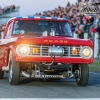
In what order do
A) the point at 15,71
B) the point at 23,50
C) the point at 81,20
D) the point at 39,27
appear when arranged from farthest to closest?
the point at 81,20 < the point at 39,27 < the point at 15,71 < the point at 23,50

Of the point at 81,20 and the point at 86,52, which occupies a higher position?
the point at 81,20

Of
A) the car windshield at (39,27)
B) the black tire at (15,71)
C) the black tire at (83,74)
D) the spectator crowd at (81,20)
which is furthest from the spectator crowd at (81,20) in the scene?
the black tire at (15,71)

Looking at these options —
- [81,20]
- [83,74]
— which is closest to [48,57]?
[83,74]

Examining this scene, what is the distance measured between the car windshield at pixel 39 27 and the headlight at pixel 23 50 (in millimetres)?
1397

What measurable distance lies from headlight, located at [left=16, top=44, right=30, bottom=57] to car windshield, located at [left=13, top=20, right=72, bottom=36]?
1.40 metres

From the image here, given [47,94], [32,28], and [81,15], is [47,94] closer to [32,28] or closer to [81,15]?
[32,28]

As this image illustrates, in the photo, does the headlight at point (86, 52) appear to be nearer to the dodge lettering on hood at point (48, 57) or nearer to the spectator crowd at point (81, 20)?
the dodge lettering on hood at point (48, 57)

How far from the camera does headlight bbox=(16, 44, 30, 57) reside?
10.4 m

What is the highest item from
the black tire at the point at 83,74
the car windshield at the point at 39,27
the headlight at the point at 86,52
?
the car windshield at the point at 39,27

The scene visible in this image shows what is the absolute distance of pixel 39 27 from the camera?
12.0 metres

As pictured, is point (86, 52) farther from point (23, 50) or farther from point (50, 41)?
point (23, 50)

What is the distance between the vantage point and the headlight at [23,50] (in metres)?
10.4

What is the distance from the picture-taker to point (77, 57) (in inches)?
416

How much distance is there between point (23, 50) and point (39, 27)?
1768 mm
